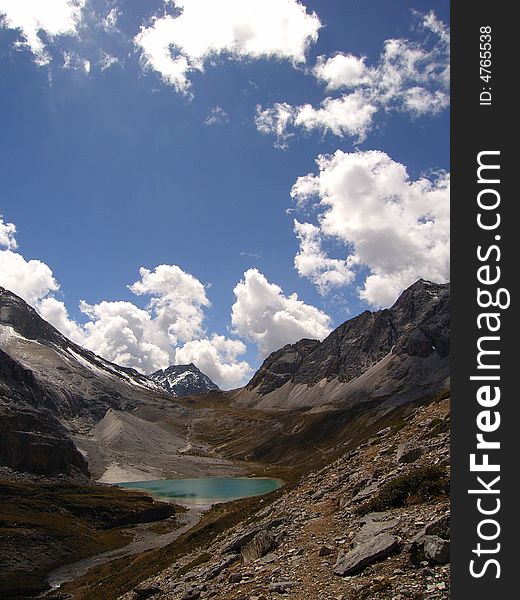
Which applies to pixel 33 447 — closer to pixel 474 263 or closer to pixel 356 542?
pixel 356 542

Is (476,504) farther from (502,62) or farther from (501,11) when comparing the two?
(501,11)

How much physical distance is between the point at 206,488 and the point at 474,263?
164 m

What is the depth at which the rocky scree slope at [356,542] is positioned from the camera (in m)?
13.5

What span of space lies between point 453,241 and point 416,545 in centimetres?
942

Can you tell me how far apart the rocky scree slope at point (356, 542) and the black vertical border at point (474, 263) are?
2.75 m

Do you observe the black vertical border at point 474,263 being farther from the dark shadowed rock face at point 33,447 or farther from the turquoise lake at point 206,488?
the dark shadowed rock face at point 33,447

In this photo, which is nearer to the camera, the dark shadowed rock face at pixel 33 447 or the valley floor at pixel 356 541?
the valley floor at pixel 356 541

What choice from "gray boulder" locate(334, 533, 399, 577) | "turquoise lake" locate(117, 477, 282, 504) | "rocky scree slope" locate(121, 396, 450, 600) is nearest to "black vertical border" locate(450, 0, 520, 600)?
"rocky scree slope" locate(121, 396, 450, 600)

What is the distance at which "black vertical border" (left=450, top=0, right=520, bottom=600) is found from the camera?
9.78m

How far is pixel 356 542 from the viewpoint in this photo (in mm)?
16609


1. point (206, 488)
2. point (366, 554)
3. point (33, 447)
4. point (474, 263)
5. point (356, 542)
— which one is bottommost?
point (366, 554)

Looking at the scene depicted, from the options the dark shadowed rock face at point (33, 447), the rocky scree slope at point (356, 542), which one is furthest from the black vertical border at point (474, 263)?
the dark shadowed rock face at point (33, 447)

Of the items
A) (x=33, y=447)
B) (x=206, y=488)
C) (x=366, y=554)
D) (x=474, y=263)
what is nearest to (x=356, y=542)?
(x=366, y=554)

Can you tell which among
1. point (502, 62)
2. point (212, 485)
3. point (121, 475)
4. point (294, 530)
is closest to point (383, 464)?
point (294, 530)
